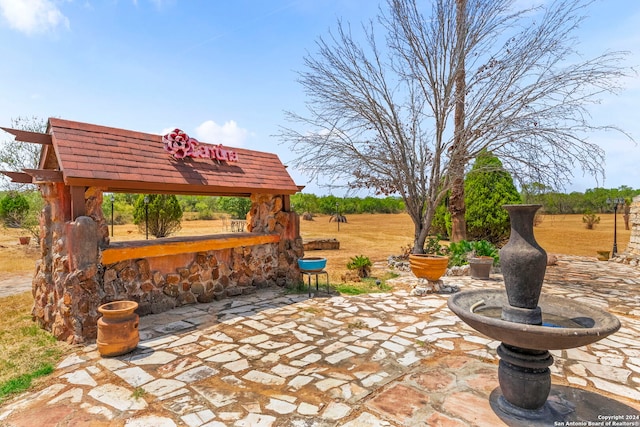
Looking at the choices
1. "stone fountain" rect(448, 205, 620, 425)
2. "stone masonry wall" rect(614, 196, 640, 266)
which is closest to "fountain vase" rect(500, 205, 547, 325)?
"stone fountain" rect(448, 205, 620, 425)

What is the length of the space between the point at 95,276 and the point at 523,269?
550 cm

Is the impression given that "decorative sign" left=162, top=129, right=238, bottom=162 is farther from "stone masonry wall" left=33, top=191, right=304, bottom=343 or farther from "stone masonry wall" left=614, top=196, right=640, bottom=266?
"stone masonry wall" left=614, top=196, right=640, bottom=266

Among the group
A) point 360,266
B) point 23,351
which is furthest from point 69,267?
point 360,266

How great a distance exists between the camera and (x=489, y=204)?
1400 cm

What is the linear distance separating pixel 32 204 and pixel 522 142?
19450mm

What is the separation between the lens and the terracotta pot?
14.5 ft

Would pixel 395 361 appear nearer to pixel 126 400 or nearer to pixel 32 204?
pixel 126 400

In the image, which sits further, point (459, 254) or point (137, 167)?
point (459, 254)

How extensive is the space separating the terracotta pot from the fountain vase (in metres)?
4.36

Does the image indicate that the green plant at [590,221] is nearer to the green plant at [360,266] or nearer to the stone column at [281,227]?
the green plant at [360,266]

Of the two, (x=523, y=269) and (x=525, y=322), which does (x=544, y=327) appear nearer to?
(x=525, y=322)

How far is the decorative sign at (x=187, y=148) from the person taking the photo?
6688 millimetres

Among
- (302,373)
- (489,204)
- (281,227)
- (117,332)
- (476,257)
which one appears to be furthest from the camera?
(489,204)

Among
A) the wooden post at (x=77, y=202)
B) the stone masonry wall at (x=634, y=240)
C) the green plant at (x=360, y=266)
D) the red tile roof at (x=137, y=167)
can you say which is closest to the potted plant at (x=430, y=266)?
the green plant at (x=360, y=266)
